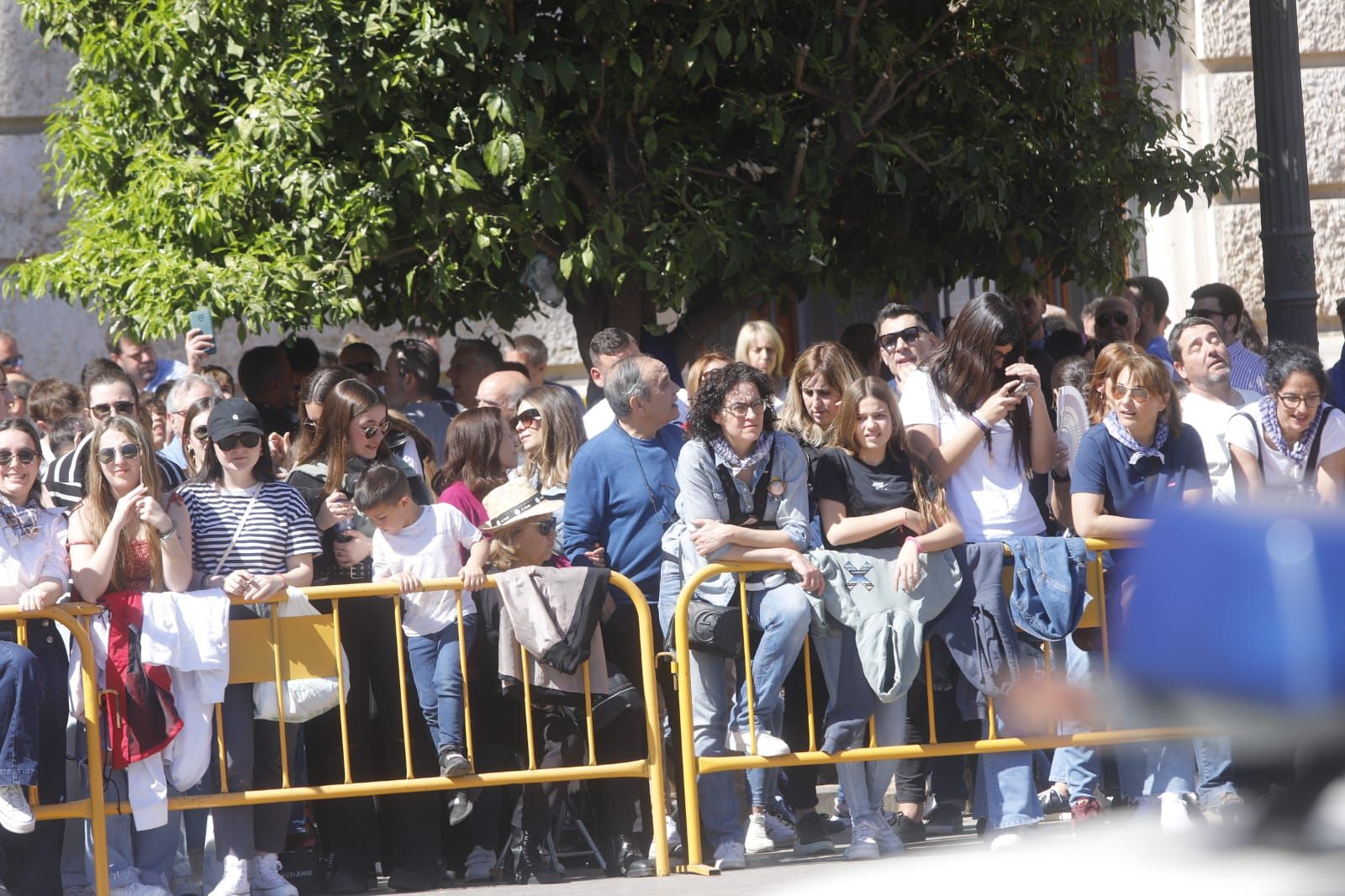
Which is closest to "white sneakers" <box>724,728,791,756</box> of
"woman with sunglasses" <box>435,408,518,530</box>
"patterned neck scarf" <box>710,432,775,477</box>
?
"patterned neck scarf" <box>710,432,775,477</box>

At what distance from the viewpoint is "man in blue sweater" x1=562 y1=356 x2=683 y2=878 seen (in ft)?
23.5

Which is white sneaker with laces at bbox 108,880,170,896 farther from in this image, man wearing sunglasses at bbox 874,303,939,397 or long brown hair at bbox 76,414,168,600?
man wearing sunglasses at bbox 874,303,939,397

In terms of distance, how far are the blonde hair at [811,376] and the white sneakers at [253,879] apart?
8.75 feet

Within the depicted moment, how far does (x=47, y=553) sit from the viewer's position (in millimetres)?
6711

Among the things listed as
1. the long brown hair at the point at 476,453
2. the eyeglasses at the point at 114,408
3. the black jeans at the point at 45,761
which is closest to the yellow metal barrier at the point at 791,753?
the long brown hair at the point at 476,453

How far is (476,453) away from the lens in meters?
7.57

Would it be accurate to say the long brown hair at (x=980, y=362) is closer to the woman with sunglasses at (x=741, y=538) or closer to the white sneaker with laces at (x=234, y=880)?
the woman with sunglasses at (x=741, y=538)

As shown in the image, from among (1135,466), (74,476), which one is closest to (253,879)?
(74,476)

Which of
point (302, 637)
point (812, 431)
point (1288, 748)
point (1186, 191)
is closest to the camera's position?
point (1288, 748)

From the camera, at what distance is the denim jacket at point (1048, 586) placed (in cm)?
697

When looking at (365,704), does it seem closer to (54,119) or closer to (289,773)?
(289,773)

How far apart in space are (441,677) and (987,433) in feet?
7.73

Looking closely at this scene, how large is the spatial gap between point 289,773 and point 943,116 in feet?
13.7

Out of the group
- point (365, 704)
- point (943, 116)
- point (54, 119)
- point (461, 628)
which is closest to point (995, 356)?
point (943, 116)
